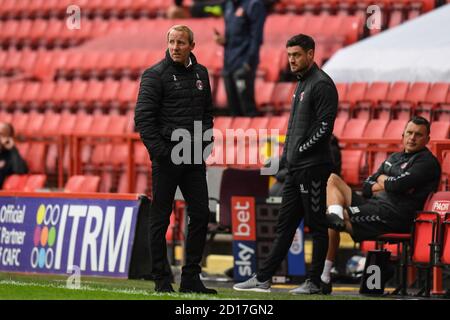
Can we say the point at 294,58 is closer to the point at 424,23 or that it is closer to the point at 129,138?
the point at 129,138

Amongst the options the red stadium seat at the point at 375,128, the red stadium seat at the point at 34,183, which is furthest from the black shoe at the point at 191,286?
the red stadium seat at the point at 34,183

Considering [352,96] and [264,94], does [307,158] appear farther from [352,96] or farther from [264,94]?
[264,94]

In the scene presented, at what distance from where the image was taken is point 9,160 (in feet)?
55.7

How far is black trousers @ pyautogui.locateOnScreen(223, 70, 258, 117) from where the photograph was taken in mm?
17953

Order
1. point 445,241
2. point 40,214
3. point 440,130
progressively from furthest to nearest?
point 440,130 → point 40,214 → point 445,241

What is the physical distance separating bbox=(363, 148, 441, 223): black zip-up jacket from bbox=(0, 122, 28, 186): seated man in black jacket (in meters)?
6.48

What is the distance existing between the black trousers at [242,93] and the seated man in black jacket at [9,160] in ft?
9.98

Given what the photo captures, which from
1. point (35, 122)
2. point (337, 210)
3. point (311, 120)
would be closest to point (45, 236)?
point (337, 210)

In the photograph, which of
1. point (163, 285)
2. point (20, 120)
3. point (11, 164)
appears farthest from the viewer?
point (20, 120)

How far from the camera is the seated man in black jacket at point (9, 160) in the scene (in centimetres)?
1688

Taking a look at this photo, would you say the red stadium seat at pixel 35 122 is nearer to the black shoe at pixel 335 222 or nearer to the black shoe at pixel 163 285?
the black shoe at pixel 335 222

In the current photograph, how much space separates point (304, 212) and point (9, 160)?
6971mm

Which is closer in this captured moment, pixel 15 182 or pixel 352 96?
pixel 15 182

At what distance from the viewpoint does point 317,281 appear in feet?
36.0
